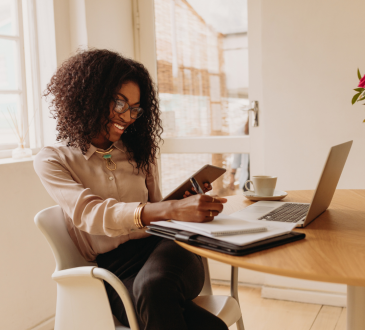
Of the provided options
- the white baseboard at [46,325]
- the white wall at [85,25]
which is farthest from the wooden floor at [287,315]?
the white wall at [85,25]

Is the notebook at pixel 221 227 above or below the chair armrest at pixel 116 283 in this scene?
above

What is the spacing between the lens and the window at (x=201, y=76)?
8.68 ft

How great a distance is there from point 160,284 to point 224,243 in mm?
295

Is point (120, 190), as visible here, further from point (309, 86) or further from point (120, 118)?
point (309, 86)

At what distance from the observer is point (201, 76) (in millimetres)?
2762

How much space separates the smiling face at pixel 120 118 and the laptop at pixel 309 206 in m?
0.52

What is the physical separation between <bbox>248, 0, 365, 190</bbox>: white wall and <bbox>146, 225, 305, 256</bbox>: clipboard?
1.48m

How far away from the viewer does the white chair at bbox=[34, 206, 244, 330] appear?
115 centimetres

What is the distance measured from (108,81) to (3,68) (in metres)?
1.11

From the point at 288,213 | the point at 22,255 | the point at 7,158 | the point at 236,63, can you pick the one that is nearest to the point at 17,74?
the point at 7,158

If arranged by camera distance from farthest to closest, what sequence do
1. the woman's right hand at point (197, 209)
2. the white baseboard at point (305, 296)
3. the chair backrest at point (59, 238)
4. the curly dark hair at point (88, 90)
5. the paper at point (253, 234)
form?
the white baseboard at point (305, 296), the curly dark hair at point (88, 90), the chair backrest at point (59, 238), the woman's right hand at point (197, 209), the paper at point (253, 234)

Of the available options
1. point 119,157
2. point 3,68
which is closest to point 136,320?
point 119,157

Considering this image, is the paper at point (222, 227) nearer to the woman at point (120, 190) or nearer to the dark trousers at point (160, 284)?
the woman at point (120, 190)

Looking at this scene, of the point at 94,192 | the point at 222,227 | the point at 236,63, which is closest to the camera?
the point at 222,227
